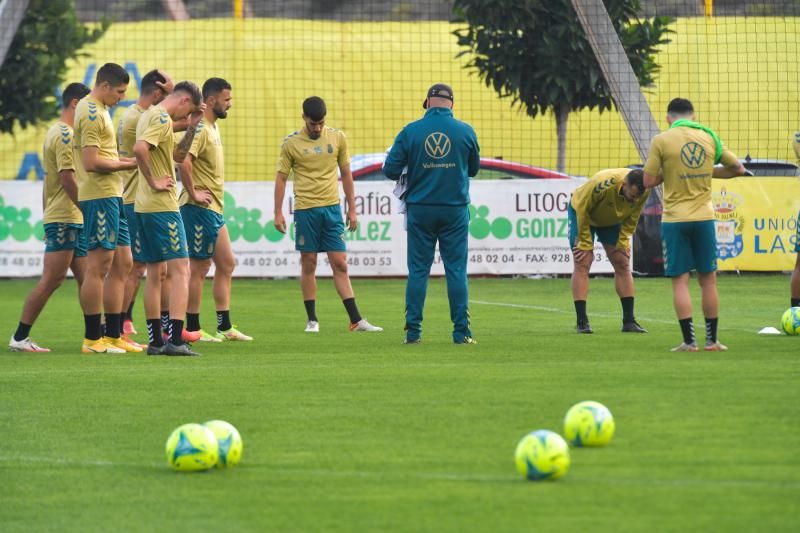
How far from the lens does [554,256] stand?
19.6 meters

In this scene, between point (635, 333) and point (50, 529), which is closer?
point (50, 529)

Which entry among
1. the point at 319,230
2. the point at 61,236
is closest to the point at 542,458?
the point at 61,236

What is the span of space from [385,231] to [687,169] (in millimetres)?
9731

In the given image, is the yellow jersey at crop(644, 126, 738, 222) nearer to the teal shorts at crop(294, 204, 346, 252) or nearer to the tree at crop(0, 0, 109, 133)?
the teal shorts at crop(294, 204, 346, 252)

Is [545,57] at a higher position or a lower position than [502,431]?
higher

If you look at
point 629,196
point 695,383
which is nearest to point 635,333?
point 629,196

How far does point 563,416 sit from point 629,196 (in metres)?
4.99

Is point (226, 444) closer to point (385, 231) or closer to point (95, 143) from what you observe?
point (95, 143)

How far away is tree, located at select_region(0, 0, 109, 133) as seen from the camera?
21.8 metres

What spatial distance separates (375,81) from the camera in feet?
78.2

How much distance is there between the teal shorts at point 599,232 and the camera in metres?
12.4

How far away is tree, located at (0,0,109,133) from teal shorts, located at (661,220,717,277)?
1395 cm

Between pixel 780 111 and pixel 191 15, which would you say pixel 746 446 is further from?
pixel 191 15

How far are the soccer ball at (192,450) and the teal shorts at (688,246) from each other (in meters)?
5.07
